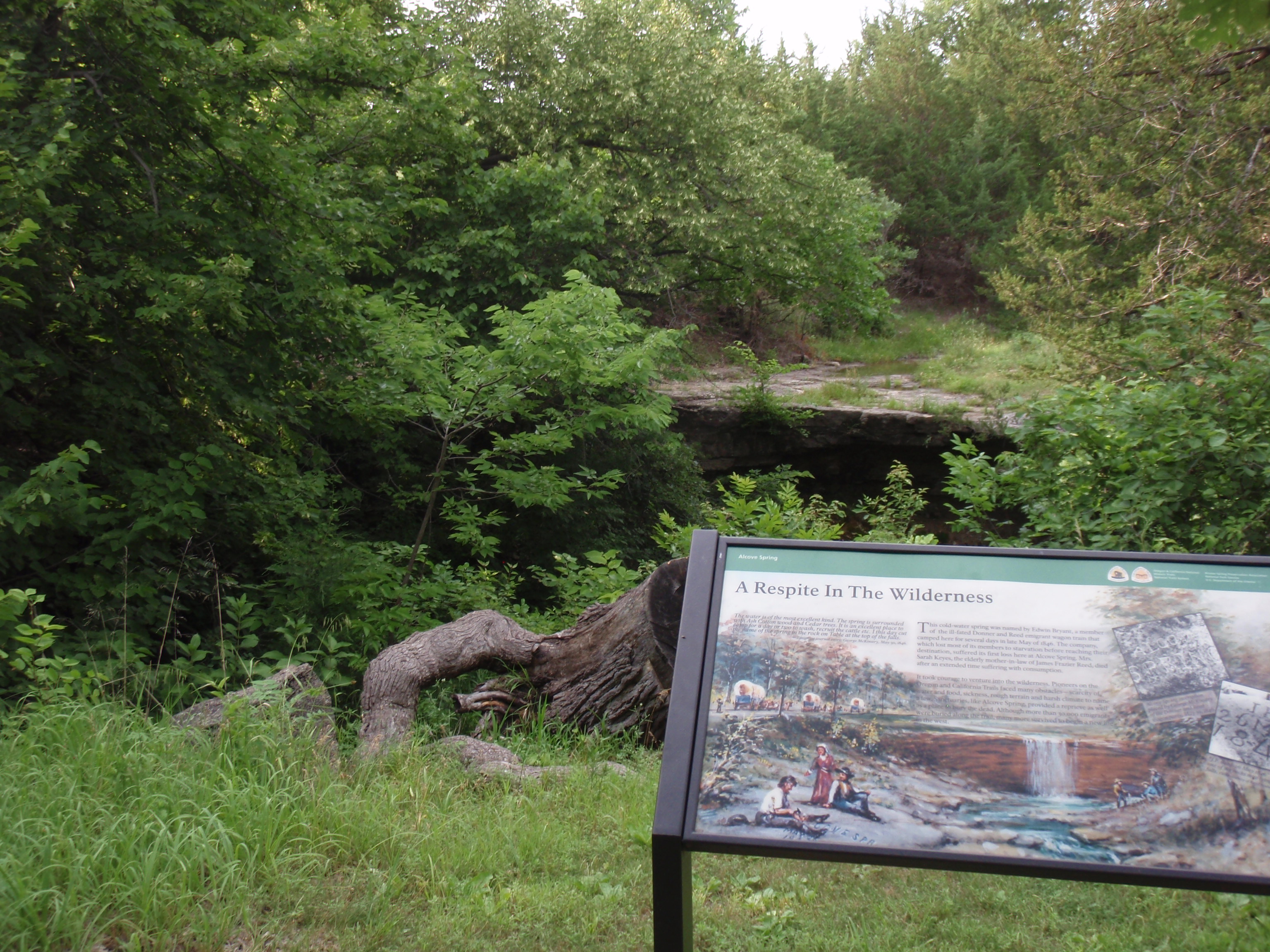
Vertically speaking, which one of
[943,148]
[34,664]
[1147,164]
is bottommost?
[34,664]

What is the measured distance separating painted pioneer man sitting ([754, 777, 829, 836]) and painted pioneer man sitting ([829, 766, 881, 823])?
4 cm

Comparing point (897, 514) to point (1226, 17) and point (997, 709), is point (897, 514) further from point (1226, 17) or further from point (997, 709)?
point (997, 709)

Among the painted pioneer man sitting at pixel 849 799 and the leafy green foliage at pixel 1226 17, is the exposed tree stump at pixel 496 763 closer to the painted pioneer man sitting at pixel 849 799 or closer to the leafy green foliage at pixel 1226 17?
the painted pioneer man sitting at pixel 849 799

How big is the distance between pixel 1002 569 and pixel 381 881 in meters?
2.09

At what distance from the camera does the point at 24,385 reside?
536 centimetres

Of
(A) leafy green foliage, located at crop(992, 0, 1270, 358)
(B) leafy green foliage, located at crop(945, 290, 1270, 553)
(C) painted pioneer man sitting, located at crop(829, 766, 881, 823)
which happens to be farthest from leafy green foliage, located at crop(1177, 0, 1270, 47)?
(A) leafy green foliage, located at crop(992, 0, 1270, 358)

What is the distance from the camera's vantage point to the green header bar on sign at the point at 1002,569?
2.24 metres

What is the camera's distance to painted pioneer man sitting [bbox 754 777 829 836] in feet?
6.56

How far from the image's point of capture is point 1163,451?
4.84 metres

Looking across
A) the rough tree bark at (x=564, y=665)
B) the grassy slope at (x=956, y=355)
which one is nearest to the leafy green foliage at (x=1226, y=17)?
the rough tree bark at (x=564, y=665)

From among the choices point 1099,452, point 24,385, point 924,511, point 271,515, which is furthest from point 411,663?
point 924,511

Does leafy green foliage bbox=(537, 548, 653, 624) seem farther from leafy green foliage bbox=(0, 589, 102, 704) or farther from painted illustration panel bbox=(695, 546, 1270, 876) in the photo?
painted illustration panel bbox=(695, 546, 1270, 876)

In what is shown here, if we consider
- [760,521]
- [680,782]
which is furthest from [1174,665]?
[760,521]

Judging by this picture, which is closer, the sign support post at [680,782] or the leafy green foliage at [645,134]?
the sign support post at [680,782]
